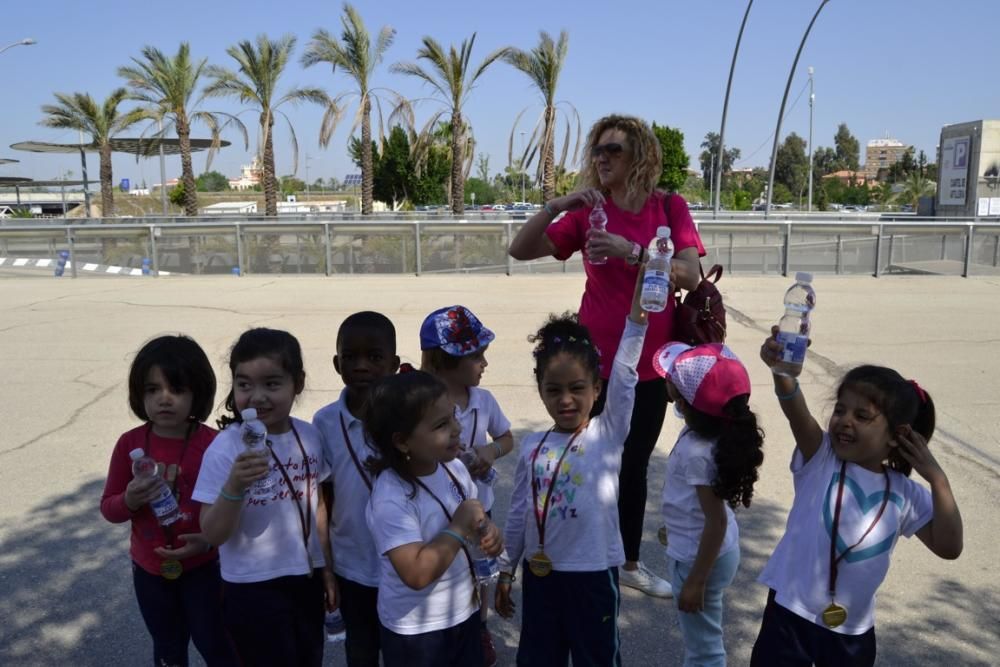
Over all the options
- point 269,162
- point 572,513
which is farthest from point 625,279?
point 269,162

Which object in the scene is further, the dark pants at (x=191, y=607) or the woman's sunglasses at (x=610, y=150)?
the woman's sunglasses at (x=610, y=150)

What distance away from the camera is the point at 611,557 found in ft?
7.95

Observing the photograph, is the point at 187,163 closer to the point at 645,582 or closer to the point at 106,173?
the point at 106,173

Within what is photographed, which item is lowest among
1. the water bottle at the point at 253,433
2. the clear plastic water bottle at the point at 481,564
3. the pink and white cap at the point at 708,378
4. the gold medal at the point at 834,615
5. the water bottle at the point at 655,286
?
the gold medal at the point at 834,615

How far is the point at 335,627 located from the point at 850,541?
1.79 metres

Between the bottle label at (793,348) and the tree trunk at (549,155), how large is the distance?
76.6ft

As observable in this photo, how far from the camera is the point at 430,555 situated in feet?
6.66

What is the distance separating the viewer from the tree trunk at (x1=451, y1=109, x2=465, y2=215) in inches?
1014

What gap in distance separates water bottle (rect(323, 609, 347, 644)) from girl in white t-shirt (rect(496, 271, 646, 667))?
2.24ft

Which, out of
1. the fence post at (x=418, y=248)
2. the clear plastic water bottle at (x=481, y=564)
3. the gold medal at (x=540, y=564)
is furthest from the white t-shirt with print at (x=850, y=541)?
the fence post at (x=418, y=248)

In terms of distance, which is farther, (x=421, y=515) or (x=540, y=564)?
(x=540, y=564)

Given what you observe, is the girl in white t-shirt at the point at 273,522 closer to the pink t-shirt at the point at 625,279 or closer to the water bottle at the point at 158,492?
the water bottle at the point at 158,492

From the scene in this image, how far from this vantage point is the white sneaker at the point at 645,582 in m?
3.42

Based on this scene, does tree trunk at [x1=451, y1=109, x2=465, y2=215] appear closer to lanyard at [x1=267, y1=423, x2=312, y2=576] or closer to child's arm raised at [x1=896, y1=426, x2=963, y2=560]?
lanyard at [x1=267, y1=423, x2=312, y2=576]
